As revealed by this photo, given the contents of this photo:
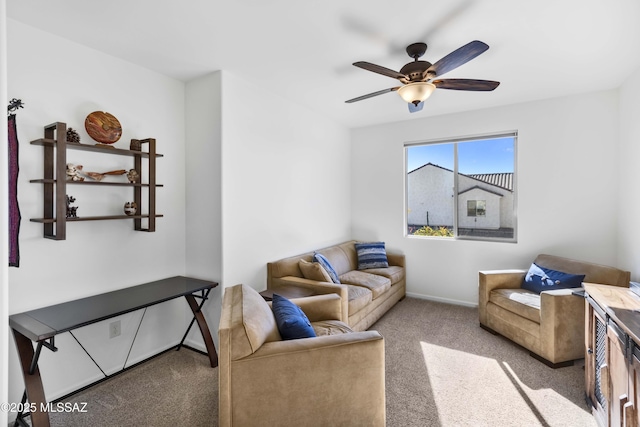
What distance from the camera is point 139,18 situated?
1.95 metres

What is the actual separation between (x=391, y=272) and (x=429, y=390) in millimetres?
1796

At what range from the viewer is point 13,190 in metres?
1.85

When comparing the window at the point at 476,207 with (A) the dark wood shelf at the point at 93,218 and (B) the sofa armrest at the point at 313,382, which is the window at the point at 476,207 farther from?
(A) the dark wood shelf at the point at 93,218

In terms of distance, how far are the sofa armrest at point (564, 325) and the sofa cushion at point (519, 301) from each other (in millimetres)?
146

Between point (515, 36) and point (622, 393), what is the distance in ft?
7.39

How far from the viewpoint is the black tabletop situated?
1699 millimetres

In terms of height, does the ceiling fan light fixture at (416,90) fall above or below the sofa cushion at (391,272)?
above

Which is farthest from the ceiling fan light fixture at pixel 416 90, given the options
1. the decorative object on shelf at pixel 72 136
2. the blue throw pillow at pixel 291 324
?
the decorative object on shelf at pixel 72 136

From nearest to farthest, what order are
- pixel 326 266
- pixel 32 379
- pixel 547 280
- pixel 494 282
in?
pixel 32 379, pixel 547 280, pixel 494 282, pixel 326 266

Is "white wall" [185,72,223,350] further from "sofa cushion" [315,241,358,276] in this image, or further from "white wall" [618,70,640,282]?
"white wall" [618,70,640,282]

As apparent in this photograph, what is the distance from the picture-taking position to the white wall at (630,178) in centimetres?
274

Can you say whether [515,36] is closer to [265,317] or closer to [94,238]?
[265,317]

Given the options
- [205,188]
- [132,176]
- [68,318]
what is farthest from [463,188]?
[68,318]

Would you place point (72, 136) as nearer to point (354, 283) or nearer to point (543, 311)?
point (354, 283)
